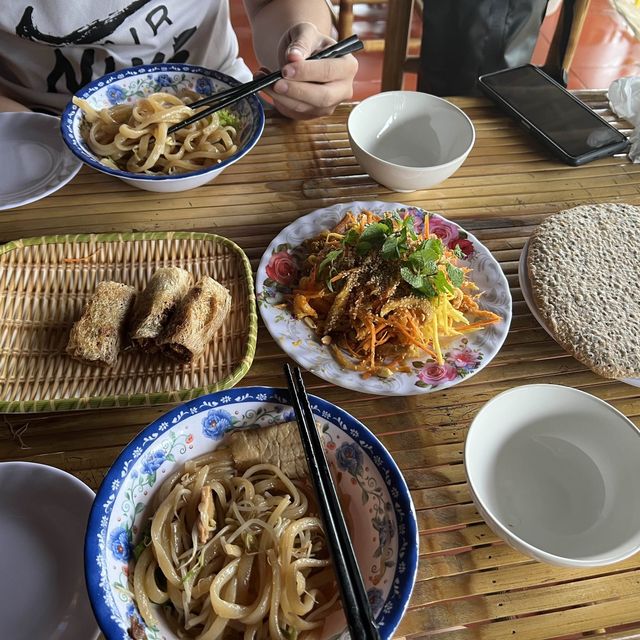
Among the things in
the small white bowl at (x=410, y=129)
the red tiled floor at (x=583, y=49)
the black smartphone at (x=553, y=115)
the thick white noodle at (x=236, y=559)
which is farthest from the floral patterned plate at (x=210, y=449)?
the red tiled floor at (x=583, y=49)

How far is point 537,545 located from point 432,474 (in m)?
0.21

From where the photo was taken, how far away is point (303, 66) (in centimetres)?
156

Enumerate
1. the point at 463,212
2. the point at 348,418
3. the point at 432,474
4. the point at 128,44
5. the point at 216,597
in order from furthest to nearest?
the point at 128,44
the point at 463,212
the point at 432,474
the point at 348,418
the point at 216,597

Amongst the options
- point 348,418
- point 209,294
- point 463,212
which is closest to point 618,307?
point 463,212

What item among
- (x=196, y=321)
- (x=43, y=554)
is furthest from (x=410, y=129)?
(x=43, y=554)

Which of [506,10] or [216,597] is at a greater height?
[506,10]

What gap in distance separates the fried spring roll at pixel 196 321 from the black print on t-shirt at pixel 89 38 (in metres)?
1.03

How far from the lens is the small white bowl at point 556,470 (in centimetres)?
91

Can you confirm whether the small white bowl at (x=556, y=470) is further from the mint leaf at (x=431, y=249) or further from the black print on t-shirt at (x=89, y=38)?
the black print on t-shirt at (x=89, y=38)

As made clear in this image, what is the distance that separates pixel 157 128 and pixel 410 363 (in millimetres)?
922

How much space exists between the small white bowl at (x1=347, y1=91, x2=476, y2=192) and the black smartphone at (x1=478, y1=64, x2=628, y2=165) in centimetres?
28

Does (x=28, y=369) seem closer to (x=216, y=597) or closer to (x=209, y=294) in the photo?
(x=209, y=294)

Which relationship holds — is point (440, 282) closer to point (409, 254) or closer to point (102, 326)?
point (409, 254)

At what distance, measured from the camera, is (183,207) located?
1.46 meters
